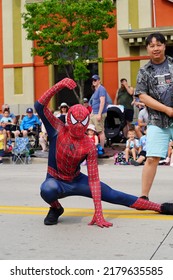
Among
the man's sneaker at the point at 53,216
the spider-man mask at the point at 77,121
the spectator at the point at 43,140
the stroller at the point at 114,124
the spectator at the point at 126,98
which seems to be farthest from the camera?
the spectator at the point at 126,98

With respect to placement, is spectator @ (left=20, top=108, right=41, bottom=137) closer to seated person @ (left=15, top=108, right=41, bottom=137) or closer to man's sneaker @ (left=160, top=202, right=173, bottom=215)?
→ seated person @ (left=15, top=108, right=41, bottom=137)

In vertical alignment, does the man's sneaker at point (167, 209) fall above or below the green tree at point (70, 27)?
below

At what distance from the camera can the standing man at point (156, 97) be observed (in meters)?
6.41

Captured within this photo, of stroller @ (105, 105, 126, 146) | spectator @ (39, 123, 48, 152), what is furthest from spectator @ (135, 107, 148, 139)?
spectator @ (39, 123, 48, 152)

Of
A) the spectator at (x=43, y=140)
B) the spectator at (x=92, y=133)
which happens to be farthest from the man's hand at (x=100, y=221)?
the spectator at (x=43, y=140)

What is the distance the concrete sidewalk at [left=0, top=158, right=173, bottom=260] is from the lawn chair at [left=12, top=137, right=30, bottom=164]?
5.56m

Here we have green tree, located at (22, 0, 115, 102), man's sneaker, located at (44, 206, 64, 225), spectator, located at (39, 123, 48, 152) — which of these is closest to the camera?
man's sneaker, located at (44, 206, 64, 225)

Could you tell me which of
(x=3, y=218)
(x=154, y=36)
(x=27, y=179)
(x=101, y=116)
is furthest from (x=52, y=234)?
(x=101, y=116)

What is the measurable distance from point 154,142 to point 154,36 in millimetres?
1191

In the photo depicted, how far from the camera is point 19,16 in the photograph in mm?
21344

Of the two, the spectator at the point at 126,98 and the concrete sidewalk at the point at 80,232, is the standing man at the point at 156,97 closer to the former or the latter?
the concrete sidewalk at the point at 80,232

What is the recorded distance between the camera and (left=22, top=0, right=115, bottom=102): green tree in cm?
1698

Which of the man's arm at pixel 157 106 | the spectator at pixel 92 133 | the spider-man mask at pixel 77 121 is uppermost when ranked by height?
the man's arm at pixel 157 106
